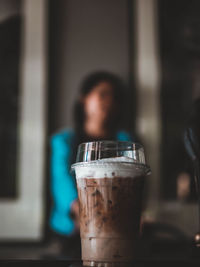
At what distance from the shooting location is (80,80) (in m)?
2.09

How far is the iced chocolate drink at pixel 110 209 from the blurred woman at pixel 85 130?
3.76 ft

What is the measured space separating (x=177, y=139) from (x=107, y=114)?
469 millimetres

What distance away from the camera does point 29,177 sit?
1.92 metres

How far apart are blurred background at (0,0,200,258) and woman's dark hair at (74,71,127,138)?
0.19 ft

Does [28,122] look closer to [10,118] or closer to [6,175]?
[10,118]

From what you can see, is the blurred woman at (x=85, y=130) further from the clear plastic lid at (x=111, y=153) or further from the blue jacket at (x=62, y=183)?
the clear plastic lid at (x=111, y=153)

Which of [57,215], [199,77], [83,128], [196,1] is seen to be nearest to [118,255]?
[57,215]

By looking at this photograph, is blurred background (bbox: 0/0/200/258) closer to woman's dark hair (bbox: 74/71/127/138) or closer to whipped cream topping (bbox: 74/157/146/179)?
woman's dark hair (bbox: 74/71/127/138)

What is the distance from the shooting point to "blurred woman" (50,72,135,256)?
1.81 metres

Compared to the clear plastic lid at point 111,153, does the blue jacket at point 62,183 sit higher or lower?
lower

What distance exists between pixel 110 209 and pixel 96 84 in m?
1.42

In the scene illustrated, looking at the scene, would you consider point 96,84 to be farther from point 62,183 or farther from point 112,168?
point 112,168

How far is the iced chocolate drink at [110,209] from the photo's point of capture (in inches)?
23.2

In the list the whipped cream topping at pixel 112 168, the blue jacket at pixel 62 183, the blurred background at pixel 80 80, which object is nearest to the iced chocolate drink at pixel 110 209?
the whipped cream topping at pixel 112 168
